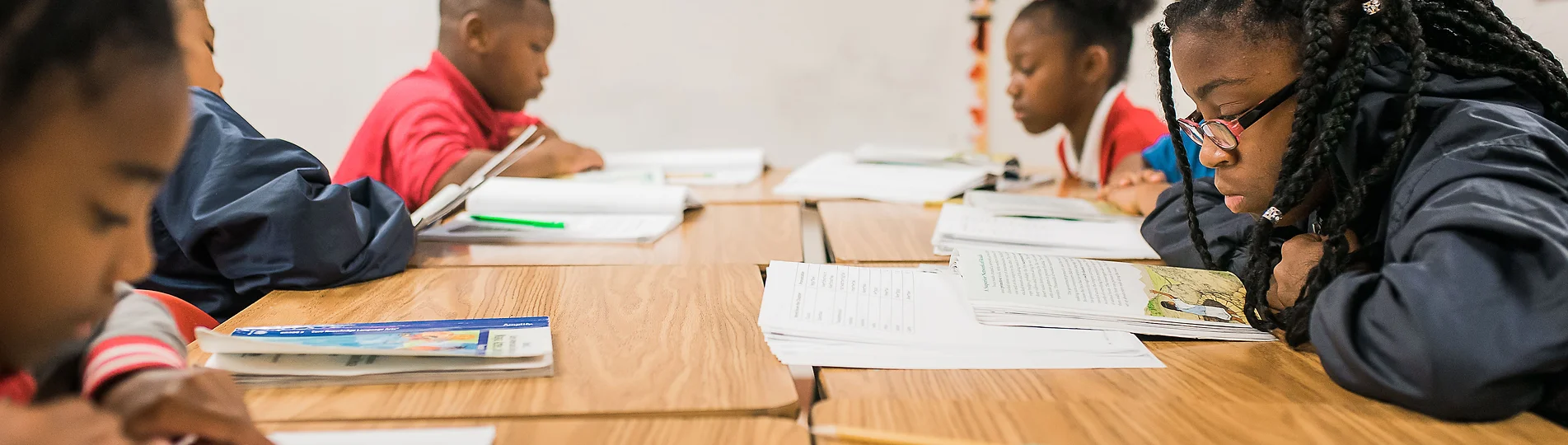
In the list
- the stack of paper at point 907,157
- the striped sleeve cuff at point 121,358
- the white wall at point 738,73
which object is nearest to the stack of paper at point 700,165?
the stack of paper at point 907,157

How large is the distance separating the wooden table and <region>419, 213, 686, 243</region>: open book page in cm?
25

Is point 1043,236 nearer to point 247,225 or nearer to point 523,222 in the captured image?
point 523,222

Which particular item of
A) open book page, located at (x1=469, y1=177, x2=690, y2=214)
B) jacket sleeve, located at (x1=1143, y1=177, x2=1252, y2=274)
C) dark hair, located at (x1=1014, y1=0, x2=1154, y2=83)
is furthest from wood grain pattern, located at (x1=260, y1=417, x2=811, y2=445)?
dark hair, located at (x1=1014, y1=0, x2=1154, y2=83)

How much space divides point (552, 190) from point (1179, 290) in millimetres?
978

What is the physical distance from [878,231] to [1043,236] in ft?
0.77

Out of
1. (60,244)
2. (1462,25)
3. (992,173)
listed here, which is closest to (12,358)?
(60,244)

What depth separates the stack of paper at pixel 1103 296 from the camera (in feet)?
3.01

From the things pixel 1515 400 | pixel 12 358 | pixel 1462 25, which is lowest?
pixel 1515 400

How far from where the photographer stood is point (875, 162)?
223 centimetres

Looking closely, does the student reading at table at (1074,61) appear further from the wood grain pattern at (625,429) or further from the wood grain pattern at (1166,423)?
the wood grain pattern at (625,429)

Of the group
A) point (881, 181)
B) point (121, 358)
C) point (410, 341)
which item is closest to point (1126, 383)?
point (410, 341)

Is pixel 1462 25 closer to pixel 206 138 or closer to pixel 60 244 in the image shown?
pixel 60 244

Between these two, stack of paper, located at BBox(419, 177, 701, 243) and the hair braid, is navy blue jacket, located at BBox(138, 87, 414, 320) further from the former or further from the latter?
the hair braid

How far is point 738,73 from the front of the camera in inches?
146
